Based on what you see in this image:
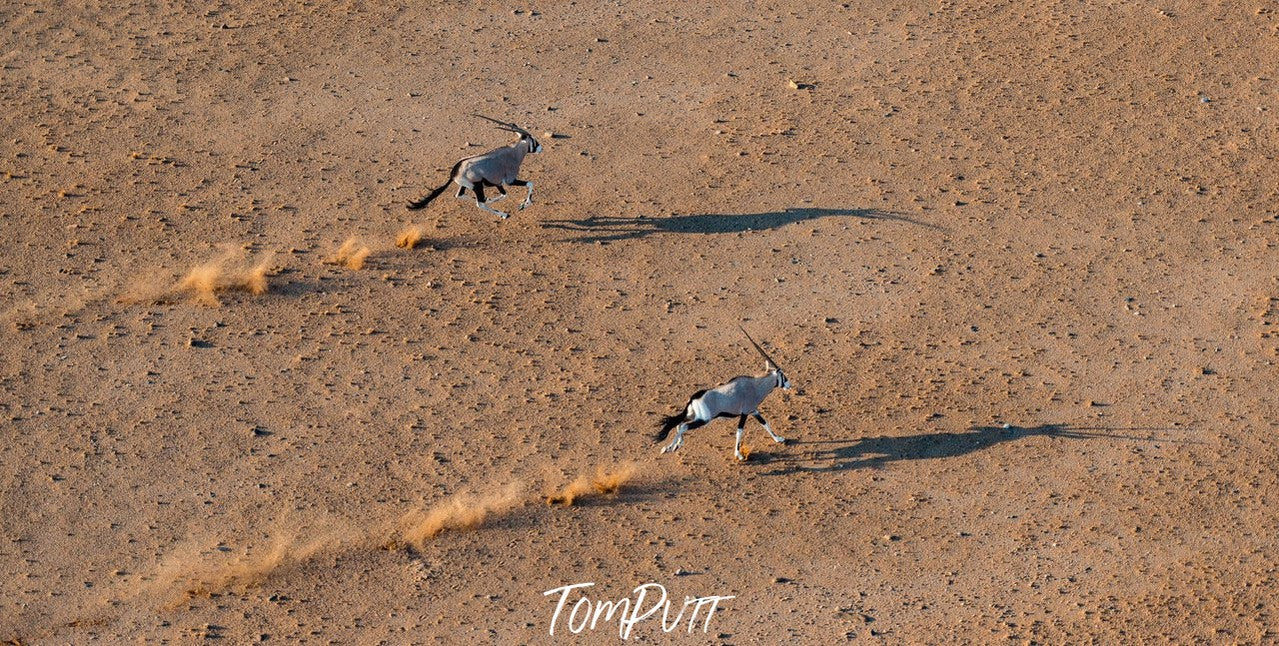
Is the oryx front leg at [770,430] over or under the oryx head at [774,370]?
under

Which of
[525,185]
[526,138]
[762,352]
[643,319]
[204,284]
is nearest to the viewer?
[762,352]

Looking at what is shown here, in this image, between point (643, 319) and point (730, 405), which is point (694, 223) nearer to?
point (643, 319)

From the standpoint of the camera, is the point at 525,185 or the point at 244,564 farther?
the point at 525,185

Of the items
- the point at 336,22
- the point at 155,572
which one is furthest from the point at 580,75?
the point at 155,572

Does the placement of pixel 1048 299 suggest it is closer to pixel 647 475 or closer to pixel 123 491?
pixel 647 475

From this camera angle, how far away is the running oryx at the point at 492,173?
25.0 metres

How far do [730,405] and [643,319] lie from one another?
110 inches

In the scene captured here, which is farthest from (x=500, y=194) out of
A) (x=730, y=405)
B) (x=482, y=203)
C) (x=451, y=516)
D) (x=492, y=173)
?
(x=451, y=516)

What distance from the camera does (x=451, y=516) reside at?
2072 cm

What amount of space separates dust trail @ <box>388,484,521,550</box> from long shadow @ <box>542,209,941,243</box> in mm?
5066

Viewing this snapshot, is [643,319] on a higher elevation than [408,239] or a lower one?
lower

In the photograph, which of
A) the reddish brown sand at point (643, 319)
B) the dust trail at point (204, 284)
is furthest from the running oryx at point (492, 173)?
the dust trail at point (204, 284)

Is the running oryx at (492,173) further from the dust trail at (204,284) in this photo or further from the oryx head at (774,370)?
the oryx head at (774,370)

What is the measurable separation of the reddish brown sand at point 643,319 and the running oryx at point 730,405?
35 cm
